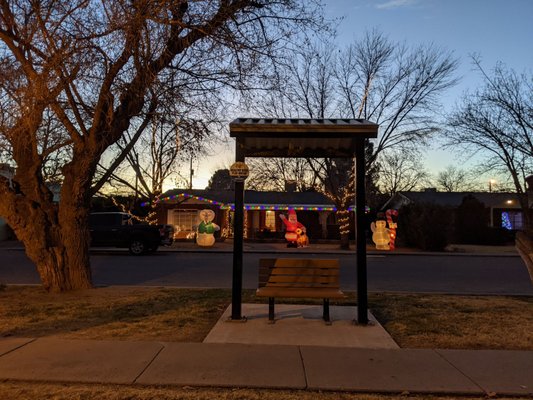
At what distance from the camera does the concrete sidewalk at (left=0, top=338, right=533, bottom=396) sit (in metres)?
4.60

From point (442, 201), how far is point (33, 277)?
37585 millimetres

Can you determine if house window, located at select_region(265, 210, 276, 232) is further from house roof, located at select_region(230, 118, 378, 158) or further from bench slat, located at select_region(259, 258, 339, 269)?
bench slat, located at select_region(259, 258, 339, 269)

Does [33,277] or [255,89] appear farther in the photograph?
[33,277]

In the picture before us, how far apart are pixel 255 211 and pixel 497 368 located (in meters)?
31.8

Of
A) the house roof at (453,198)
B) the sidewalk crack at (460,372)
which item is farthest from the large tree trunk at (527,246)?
the house roof at (453,198)

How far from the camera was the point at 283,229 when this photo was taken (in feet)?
120

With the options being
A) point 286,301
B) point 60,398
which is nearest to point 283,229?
point 286,301

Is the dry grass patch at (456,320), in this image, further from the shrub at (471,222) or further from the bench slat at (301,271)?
the shrub at (471,222)

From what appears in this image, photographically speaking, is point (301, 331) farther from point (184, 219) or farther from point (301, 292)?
point (184, 219)

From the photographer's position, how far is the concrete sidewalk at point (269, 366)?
4.60m

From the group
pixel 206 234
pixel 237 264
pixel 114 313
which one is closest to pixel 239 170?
pixel 237 264

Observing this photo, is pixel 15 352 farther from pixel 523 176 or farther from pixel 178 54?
pixel 523 176

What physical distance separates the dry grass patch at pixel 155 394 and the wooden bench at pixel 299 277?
8.88 feet

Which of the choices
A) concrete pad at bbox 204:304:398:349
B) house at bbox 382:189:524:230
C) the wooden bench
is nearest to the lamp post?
concrete pad at bbox 204:304:398:349
